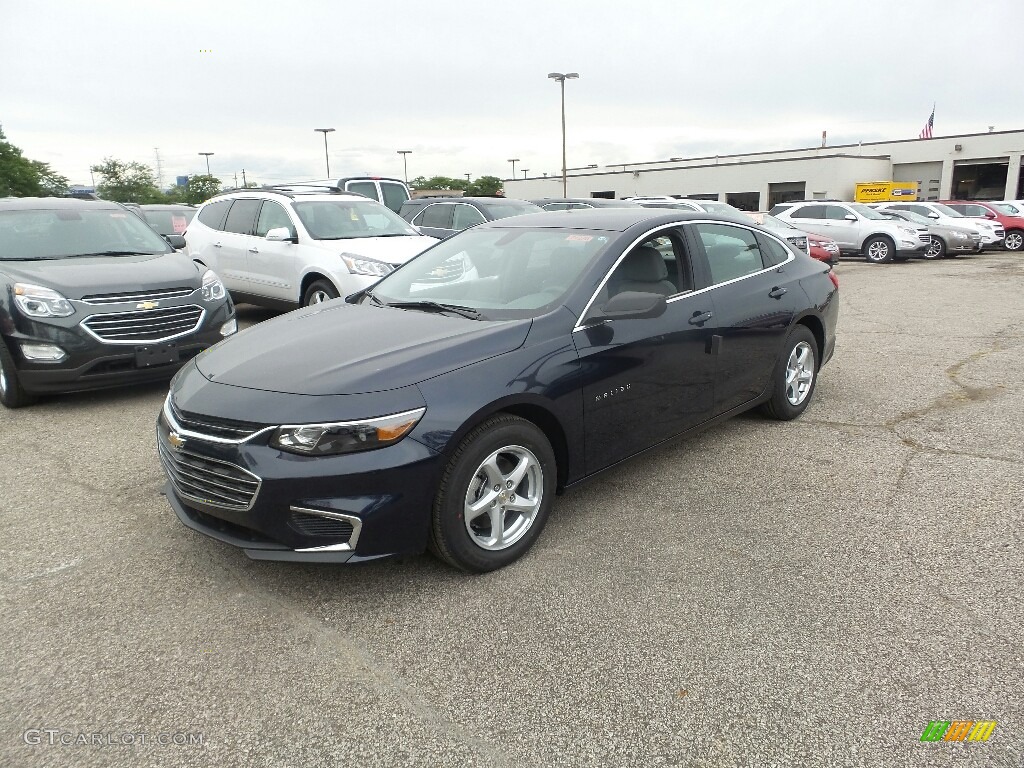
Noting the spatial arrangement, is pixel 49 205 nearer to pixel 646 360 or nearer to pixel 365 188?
pixel 646 360

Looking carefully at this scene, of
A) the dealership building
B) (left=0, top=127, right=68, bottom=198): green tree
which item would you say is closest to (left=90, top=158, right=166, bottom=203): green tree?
(left=0, top=127, right=68, bottom=198): green tree

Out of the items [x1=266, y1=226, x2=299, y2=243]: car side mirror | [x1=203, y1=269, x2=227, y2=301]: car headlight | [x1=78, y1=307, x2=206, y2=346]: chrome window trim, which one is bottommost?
[x1=78, y1=307, x2=206, y2=346]: chrome window trim

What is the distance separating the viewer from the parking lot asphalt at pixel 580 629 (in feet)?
7.81

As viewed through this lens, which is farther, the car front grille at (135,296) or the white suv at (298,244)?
the white suv at (298,244)

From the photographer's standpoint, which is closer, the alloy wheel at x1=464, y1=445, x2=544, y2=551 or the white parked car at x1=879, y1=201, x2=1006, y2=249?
the alloy wheel at x1=464, y1=445, x2=544, y2=551

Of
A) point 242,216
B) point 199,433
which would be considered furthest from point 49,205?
point 199,433

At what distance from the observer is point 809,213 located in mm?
20906

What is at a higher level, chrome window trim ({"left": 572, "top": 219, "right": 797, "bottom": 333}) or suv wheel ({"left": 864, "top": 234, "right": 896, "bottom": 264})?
chrome window trim ({"left": 572, "top": 219, "right": 797, "bottom": 333})

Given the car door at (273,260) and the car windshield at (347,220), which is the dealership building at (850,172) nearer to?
the car windshield at (347,220)

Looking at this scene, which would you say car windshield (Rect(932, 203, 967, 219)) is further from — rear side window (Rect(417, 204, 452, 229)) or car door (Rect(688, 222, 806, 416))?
car door (Rect(688, 222, 806, 416))

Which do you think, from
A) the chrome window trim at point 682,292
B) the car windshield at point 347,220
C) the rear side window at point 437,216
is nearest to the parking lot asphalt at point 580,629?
the chrome window trim at point 682,292

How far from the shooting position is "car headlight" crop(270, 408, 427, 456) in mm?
2955

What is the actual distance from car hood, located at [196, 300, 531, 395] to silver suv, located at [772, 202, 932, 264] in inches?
740

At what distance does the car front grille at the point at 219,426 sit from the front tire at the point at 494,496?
31.7 inches
